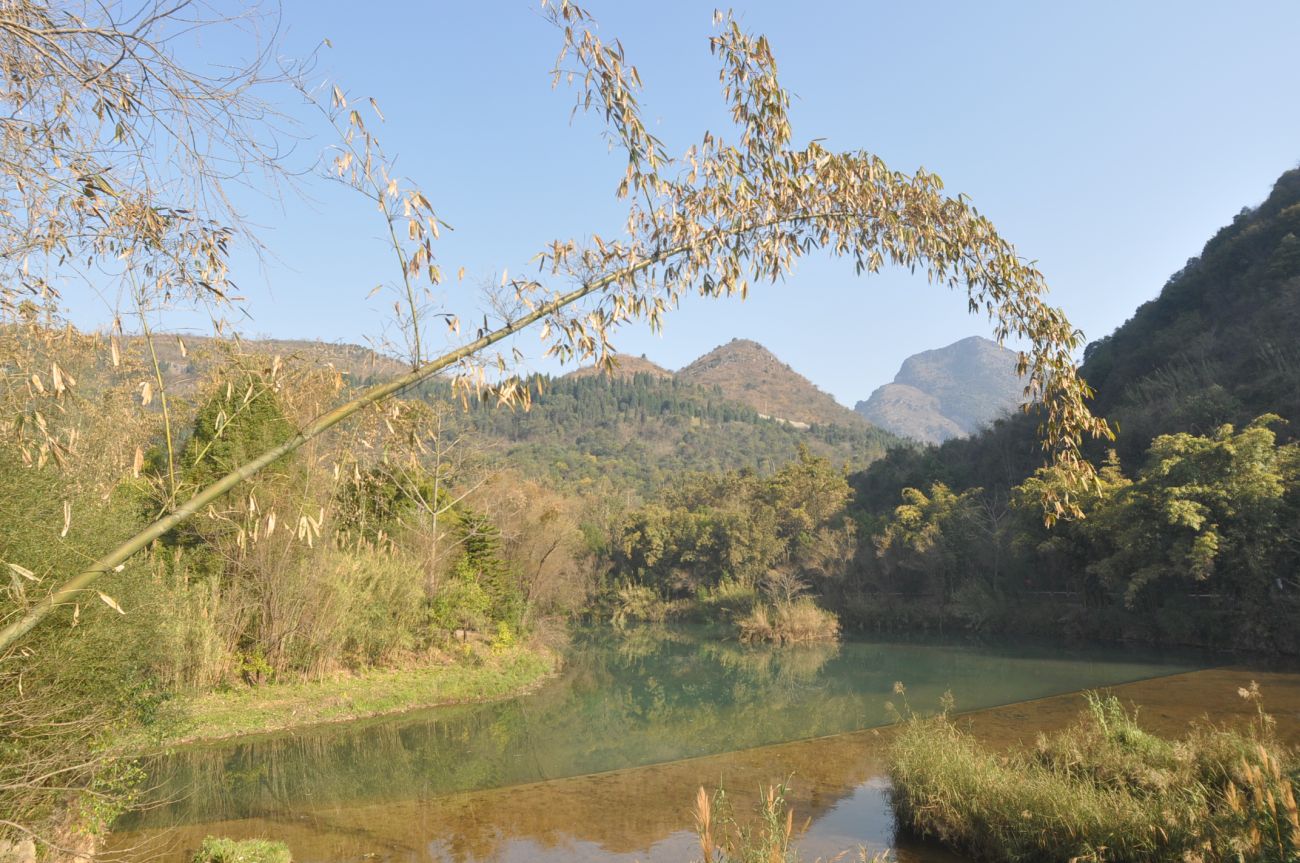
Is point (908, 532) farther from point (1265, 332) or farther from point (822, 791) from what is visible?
point (822, 791)

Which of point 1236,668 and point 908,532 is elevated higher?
point 908,532

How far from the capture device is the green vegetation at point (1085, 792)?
4.35 meters

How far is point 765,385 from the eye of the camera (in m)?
148

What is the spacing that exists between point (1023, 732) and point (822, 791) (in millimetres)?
3658

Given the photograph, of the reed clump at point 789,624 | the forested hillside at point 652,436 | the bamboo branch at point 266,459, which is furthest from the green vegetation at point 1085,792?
the forested hillside at point 652,436

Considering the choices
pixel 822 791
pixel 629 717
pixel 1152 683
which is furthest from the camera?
pixel 629 717

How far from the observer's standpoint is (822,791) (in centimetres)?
→ 830

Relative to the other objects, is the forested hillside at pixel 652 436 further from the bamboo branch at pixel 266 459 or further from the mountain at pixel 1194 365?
the bamboo branch at pixel 266 459

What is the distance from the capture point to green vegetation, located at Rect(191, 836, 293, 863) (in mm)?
5211

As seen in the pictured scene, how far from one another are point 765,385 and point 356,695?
13745cm

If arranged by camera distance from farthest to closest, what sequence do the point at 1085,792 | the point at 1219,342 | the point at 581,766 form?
1. the point at 1219,342
2. the point at 581,766
3. the point at 1085,792

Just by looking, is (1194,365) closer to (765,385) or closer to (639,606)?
(639,606)

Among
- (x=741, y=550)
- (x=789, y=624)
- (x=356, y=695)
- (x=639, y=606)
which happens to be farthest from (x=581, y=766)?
(x=639, y=606)

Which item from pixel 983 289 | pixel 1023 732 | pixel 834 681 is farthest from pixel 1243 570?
pixel 983 289
